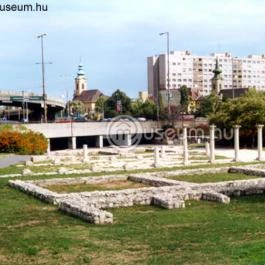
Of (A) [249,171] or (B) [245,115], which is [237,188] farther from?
(B) [245,115]

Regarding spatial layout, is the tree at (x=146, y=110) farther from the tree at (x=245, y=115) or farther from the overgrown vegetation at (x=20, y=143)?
the overgrown vegetation at (x=20, y=143)

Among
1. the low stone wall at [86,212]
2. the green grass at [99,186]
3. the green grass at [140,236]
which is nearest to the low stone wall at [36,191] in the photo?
the green grass at [140,236]

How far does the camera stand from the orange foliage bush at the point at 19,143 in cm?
5425

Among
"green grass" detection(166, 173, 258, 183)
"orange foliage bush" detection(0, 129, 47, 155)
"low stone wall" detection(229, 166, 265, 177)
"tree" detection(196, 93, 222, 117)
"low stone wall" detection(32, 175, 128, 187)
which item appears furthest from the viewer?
"tree" detection(196, 93, 222, 117)

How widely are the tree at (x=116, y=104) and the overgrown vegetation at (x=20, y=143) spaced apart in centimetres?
5989

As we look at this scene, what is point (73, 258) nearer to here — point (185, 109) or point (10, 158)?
point (10, 158)

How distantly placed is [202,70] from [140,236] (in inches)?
6748

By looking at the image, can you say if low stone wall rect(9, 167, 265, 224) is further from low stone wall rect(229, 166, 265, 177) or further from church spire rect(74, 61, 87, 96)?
church spire rect(74, 61, 87, 96)

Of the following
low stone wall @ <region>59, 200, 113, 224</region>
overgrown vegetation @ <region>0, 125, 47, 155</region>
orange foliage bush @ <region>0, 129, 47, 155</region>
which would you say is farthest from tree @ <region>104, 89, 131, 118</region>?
low stone wall @ <region>59, 200, 113, 224</region>

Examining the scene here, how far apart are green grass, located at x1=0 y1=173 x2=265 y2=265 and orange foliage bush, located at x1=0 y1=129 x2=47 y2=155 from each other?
110 ft

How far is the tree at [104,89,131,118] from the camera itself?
120 metres

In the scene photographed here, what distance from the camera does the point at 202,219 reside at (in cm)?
1803

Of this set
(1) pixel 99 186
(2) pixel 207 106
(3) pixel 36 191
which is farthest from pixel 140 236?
(2) pixel 207 106

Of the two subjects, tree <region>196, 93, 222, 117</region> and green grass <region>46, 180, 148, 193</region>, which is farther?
tree <region>196, 93, 222, 117</region>
